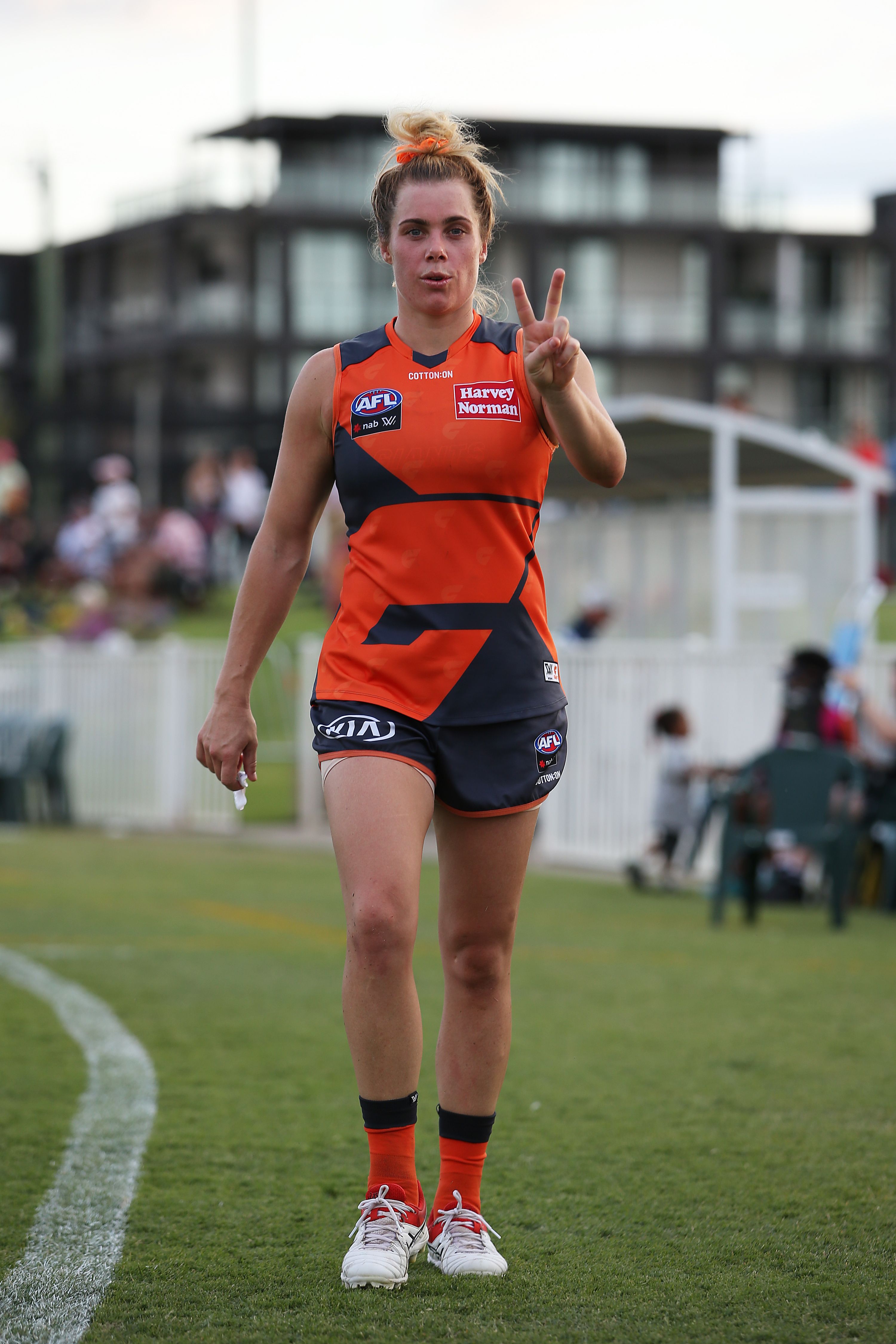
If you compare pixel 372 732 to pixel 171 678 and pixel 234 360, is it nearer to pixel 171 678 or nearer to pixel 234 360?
pixel 171 678

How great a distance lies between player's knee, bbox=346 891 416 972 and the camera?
335 cm

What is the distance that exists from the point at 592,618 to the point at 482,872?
37.7ft

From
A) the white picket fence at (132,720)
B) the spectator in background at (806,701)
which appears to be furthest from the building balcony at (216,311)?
the spectator in background at (806,701)

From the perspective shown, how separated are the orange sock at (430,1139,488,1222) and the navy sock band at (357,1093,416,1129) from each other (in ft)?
0.55

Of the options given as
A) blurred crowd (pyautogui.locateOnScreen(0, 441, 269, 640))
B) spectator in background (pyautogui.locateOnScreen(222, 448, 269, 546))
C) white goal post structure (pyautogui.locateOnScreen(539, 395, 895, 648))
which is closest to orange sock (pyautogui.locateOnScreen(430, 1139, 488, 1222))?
white goal post structure (pyautogui.locateOnScreen(539, 395, 895, 648))

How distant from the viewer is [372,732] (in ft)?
11.2

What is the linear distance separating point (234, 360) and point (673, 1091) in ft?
169

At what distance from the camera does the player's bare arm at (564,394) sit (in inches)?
130

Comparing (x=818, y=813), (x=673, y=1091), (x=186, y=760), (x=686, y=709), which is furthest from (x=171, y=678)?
(x=673, y=1091)

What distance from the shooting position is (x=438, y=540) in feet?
11.3

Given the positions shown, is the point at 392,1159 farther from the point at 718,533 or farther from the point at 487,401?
the point at 718,533

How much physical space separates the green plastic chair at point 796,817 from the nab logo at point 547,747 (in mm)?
6107

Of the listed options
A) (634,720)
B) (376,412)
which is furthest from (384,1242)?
(634,720)

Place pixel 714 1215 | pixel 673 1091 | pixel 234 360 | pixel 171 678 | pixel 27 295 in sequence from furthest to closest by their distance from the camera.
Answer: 1. pixel 27 295
2. pixel 234 360
3. pixel 171 678
4. pixel 673 1091
5. pixel 714 1215
